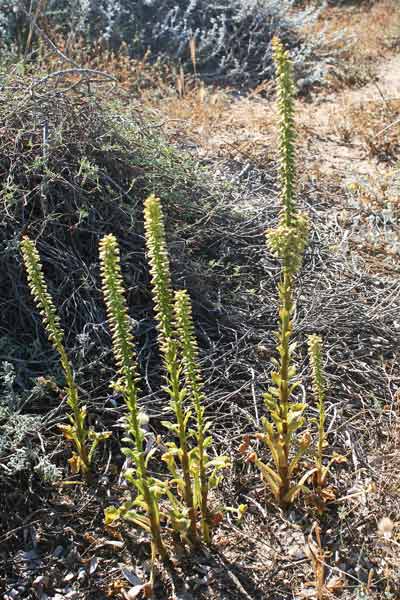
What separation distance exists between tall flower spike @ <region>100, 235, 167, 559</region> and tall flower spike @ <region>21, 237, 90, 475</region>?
269 millimetres

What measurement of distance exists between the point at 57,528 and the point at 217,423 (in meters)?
0.86

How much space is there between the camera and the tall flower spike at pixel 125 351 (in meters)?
2.07

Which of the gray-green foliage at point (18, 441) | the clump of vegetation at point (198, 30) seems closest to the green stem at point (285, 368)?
the gray-green foliage at point (18, 441)

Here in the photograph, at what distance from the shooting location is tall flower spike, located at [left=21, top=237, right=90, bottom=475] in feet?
7.91

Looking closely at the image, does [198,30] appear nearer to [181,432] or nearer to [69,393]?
[69,393]

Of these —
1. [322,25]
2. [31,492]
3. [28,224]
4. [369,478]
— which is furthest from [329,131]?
[31,492]

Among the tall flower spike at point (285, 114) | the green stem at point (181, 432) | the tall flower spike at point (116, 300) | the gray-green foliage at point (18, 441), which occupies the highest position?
the tall flower spike at point (285, 114)

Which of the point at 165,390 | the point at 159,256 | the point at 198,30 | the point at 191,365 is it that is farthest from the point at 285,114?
the point at 198,30

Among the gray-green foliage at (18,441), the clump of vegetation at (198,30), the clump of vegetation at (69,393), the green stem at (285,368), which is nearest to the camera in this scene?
the green stem at (285,368)

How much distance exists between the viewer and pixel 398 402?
10.8 feet

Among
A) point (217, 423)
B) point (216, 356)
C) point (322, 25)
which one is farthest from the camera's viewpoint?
point (322, 25)

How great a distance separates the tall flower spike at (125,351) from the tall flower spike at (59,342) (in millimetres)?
269

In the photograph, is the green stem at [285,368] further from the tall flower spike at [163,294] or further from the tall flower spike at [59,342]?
the tall flower spike at [59,342]

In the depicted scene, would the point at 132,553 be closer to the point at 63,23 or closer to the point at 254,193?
the point at 254,193
